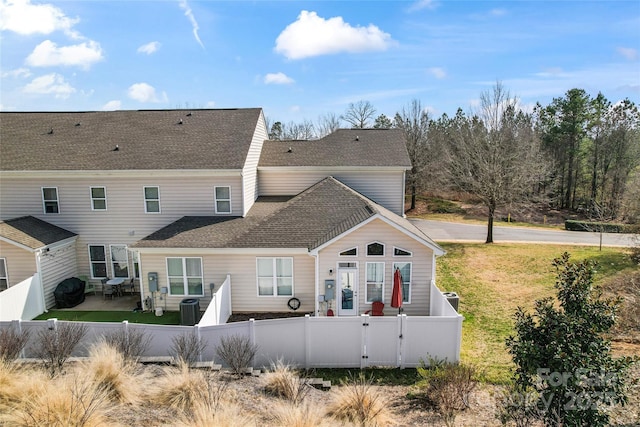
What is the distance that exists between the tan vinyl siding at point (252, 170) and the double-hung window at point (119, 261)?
602cm

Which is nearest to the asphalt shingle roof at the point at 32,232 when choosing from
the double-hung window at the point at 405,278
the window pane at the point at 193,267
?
the window pane at the point at 193,267

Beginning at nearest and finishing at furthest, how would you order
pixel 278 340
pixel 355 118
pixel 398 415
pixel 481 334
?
pixel 398 415 < pixel 278 340 < pixel 481 334 < pixel 355 118

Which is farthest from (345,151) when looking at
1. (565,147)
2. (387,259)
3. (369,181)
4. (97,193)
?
(565,147)

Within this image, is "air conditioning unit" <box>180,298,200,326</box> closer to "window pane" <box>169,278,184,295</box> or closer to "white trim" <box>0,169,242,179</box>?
"window pane" <box>169,278,184,295</box>

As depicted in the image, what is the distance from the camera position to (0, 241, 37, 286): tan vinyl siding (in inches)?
611

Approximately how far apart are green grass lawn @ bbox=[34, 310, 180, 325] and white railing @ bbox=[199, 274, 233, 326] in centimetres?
188

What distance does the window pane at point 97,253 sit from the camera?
59.2 ft

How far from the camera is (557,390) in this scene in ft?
22.6

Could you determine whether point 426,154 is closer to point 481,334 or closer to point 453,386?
point 481,334

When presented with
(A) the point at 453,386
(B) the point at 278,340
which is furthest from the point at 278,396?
(A) the point at 453,386

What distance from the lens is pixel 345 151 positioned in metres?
21.1

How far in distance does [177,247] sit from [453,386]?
1090 cm

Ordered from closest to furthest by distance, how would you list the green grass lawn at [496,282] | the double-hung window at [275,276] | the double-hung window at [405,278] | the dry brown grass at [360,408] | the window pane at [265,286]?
the dry brown grass at [360,408] < the green grass lawn at [496,282] < the double-hung window at [405,278] < the double-hung window at [275,276] < the window pane at [265,286]

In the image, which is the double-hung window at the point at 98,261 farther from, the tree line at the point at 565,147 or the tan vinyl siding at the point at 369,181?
the tree line at the point at 565,147
